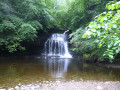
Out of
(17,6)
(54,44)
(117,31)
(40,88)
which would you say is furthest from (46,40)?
(117,31)

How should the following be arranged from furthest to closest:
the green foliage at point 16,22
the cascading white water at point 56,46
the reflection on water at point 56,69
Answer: the cascading white water at point 56,46, the green foliage at point 16,22, the reflection on water at point 56,69

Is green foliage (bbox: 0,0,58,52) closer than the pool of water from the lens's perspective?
No

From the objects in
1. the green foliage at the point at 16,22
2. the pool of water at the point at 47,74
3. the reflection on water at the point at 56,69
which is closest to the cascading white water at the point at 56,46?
the green foliage at the point at 16,22

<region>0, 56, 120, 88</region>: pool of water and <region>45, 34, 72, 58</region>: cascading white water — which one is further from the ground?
<region>45, 34, 72, 58</region>: cascading white water

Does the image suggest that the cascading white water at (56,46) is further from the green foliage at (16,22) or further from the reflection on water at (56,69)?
the reflection on water at (56,69)

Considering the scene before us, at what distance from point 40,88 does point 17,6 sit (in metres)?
10.2

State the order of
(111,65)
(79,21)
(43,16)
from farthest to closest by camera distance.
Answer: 1. (43,16)
2. (79,21)
3. (111,65)

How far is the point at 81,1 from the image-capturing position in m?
11.7

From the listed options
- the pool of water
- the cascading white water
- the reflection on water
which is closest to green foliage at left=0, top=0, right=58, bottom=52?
the pool of water

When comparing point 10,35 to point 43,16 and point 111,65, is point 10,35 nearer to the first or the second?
point 43,16

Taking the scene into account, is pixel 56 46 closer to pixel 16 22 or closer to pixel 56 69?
pixel 16 22

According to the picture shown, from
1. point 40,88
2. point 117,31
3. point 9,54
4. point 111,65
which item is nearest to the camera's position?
point 117,31

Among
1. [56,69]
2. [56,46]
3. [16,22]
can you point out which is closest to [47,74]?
[56,69]

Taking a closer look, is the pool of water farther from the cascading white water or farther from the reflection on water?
the cascading white water
